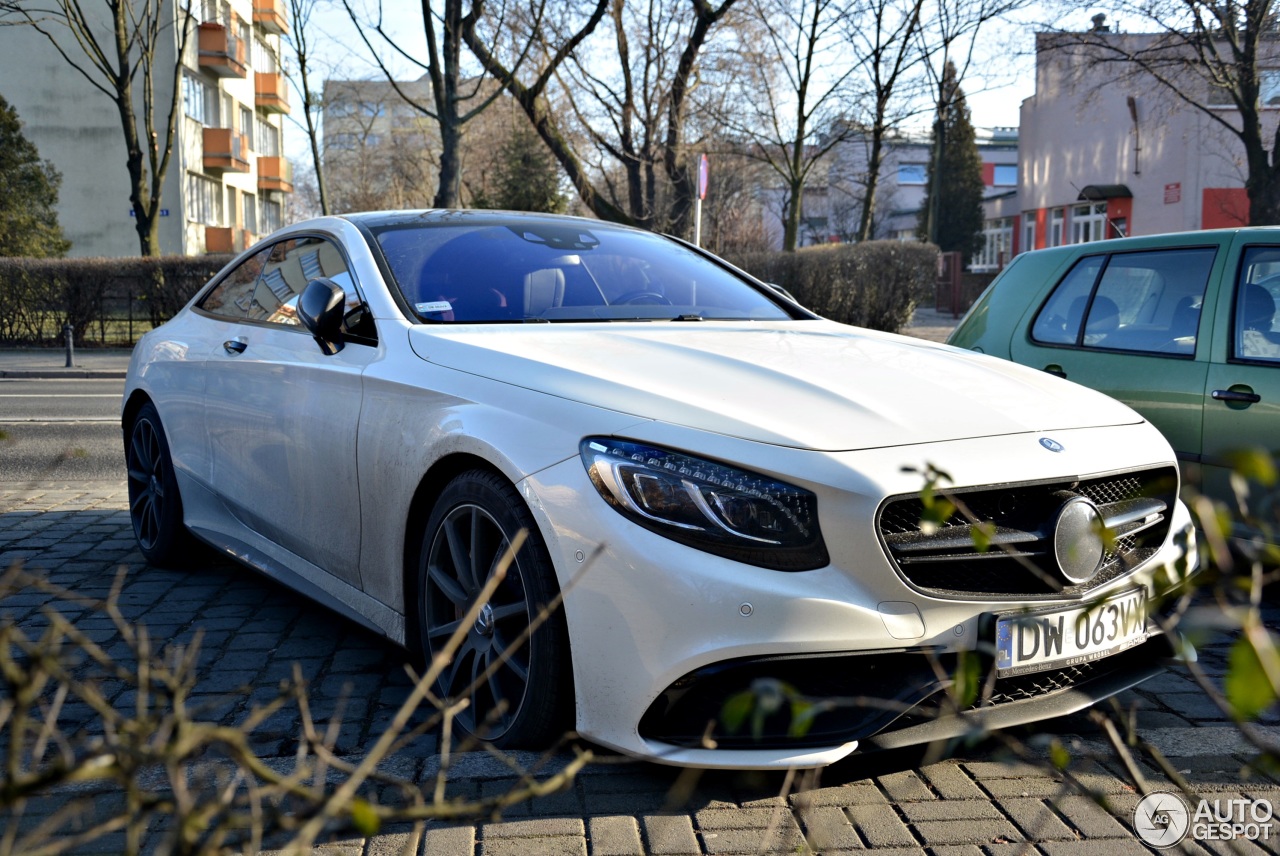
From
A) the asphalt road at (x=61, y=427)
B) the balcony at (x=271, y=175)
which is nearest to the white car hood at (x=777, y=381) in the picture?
the asphalt road at (x=61, y=427)

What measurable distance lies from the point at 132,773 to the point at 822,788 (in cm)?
228

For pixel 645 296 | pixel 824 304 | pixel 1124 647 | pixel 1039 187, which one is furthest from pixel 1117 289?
pixel 1039 187

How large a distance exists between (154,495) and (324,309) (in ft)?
6.94

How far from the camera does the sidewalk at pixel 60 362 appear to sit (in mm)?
17578

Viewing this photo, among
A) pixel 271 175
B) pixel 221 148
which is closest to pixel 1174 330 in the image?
pixel 221 148

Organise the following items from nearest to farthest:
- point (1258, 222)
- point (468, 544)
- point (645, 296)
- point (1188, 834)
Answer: point (1188, 834) < point (468, 544) < point (645, 296) < point (1258, 222)

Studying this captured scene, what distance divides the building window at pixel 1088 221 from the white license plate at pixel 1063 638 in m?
37.2

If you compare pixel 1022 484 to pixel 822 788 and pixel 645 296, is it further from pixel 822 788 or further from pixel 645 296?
pixel 645 296

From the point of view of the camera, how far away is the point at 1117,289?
18.6ft

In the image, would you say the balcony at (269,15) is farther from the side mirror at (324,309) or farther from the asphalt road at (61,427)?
the side mirror at (324,309)

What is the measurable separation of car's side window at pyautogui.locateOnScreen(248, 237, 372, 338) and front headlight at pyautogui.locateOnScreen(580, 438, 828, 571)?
1.58 meters

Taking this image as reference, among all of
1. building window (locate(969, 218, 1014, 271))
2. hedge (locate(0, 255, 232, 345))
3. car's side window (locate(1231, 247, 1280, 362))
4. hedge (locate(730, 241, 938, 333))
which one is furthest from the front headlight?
building window (locate(969, 218, 1014, 271))

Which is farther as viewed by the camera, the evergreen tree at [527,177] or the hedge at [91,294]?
the evergreen tree at [527,177]

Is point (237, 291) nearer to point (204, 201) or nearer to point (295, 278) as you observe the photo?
point (295, 278)
